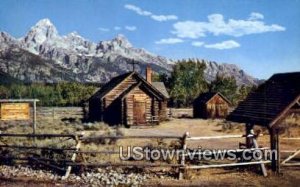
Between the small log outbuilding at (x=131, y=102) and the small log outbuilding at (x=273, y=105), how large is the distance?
21.3 metres

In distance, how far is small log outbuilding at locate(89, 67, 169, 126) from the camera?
37438mm

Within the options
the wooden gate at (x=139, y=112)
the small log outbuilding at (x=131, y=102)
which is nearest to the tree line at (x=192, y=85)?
the small log outbuilding at (x=131, y=102)

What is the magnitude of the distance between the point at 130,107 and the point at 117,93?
9.76 ft

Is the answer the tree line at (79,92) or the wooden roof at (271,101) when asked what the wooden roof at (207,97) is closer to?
the tree line at (79,92)

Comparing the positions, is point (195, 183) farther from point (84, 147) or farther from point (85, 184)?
point (84, 147)

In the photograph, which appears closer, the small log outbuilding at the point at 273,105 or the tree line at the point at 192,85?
the small log outbuilding at the point at 273,105

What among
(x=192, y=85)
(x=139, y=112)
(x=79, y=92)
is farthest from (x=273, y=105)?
(x=192, y=85)

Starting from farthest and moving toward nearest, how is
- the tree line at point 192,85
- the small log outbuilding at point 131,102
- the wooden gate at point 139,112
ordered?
the tree line at point 192,85, the wooden gate at point 139,112, the small log outbuilding at point 131,102

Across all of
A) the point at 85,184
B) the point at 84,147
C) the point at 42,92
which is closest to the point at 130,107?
the point at 84,147

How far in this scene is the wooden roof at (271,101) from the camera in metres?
14.0

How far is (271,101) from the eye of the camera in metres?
15.1

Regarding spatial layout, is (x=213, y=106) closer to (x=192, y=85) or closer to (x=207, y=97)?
(x=207, y=97)

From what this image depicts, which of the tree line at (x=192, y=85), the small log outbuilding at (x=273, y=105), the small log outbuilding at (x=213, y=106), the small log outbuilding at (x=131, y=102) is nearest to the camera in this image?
the small log outbuilding at (x=273, y=105)

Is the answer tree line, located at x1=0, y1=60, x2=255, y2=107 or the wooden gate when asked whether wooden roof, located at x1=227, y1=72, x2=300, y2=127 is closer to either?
the wooden gate
